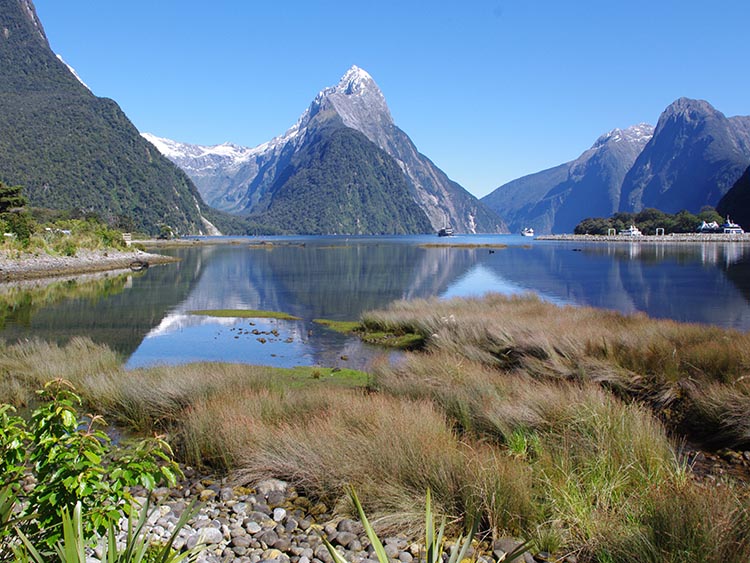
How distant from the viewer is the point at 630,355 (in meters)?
12.1

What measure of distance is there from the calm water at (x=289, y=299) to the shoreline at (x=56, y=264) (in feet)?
14.1

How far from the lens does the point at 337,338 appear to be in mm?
21719

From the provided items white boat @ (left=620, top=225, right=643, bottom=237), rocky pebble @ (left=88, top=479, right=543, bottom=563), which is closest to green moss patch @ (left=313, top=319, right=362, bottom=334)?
rocky pebble @ (left=88, top=479, right=543, bottom=563)

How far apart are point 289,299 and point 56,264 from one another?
26.8 metres

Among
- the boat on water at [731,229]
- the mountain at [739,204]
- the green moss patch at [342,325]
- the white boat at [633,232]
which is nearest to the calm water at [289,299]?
the green moss patch at [342,325]

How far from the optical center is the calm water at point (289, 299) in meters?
20.5

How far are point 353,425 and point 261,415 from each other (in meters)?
1.75

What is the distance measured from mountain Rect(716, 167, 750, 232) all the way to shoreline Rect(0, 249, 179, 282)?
16701 cm

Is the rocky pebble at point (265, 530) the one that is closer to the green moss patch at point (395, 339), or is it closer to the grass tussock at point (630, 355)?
the grass tussock at point (630, 355)

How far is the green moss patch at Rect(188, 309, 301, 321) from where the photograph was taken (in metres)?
27.7

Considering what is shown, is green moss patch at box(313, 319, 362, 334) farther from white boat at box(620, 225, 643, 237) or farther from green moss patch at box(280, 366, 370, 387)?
white boat at box(620, 225, 643, 237)

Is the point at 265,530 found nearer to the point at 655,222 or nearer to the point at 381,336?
the point at 381,336

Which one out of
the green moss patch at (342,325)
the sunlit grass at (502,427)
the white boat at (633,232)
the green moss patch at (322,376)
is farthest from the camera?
the white boat at (633,232)

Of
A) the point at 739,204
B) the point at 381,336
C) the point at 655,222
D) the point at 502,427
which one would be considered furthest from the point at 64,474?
the point at 739,204
